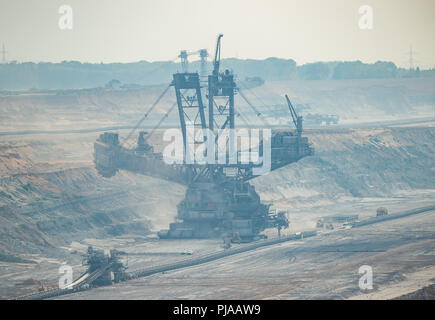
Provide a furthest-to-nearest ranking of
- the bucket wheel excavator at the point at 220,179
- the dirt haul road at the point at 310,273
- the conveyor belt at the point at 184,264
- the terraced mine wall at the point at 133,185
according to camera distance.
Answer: the bucket wheel excavator at the point at 220,179
the terraced mine wall at the point at 133,185
the conveyor belt at the point at 184,264
the dirt haul road at the point at 310,273

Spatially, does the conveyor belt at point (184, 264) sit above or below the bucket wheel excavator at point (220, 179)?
below

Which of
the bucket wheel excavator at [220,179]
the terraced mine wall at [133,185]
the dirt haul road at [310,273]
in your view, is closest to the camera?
the dirt haul road at [310,273]

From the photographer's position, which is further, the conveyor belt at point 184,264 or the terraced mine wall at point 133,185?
the terraced mine wall at point 133,185

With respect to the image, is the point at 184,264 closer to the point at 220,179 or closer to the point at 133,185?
the point at 220,179

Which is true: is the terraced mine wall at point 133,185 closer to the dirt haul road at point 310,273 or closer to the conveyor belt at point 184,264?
the conveyor belt at point 184,264

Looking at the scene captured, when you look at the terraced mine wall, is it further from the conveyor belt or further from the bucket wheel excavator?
the conveyor belt

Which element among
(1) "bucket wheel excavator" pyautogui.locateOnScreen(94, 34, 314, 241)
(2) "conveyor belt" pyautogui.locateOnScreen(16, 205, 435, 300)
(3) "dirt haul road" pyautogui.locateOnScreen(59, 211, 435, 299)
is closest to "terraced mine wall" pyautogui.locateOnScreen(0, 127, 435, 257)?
(1) "bucket wheel excavator" pyautogui.locateOnScreen(94, 34, 314, 241)

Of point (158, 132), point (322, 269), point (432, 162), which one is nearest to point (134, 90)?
point (158, 132)

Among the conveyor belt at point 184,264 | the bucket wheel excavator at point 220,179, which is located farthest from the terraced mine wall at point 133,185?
the conveyor belt at point 184,264

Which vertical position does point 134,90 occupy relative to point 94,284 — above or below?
above
